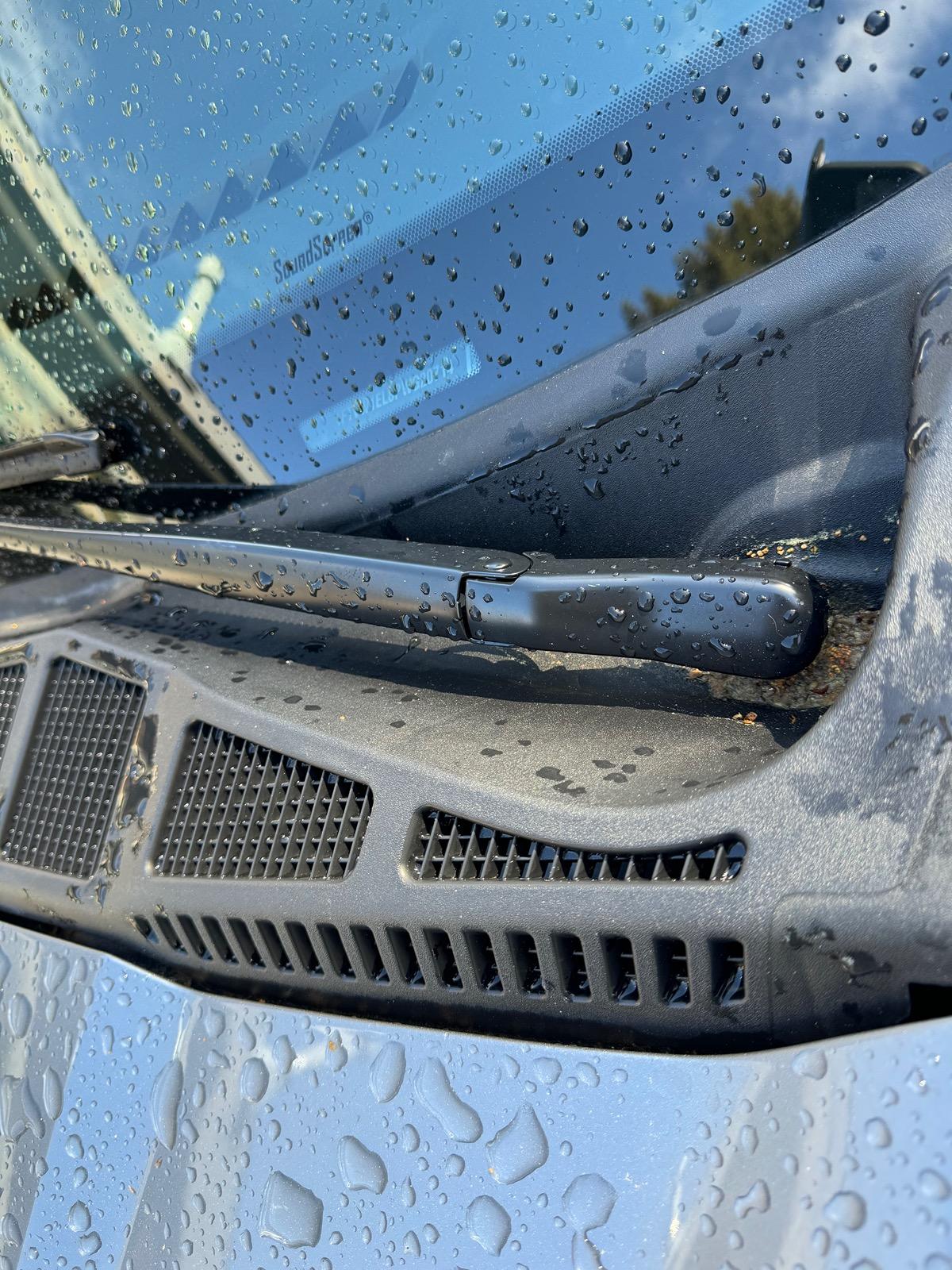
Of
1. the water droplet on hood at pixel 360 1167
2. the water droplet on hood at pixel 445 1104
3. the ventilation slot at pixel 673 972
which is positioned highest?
the ventilation slot at pixel 673 972

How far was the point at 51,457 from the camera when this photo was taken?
6.39 feet

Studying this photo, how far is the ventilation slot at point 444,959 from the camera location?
128 cm

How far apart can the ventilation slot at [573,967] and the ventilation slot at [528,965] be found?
32mm

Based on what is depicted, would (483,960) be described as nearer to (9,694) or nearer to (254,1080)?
(254,1080)

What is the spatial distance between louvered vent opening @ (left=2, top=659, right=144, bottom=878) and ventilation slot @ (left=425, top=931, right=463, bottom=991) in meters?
0.72

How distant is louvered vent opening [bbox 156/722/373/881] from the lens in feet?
4.61

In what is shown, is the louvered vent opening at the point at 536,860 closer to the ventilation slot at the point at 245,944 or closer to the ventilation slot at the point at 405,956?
the ventilation slot at the point at 405,956

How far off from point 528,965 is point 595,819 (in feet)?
0.70

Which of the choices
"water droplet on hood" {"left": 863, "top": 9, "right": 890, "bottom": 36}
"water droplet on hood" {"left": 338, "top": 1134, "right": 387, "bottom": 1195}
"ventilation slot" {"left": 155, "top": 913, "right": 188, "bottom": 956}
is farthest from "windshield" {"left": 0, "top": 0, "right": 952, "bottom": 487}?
"water droplet on hood" {"left": 338, "top": 1134, "right": 387, "bottom": 1195}

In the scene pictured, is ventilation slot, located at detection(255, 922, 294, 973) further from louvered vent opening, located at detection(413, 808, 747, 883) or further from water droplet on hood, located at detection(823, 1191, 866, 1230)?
water droplet on hood, located at detection(823, 1191, 866, 1230)

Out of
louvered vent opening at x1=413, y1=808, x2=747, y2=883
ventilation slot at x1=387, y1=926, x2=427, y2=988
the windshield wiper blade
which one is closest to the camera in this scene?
louvered vent opening at x1=413, y1=808, x2=747, y2=883

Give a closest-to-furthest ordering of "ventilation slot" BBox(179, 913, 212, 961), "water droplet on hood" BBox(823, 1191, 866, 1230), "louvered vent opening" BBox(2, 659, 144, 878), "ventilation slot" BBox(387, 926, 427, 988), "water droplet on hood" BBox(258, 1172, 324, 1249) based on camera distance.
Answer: "water droplet on hood" BBox(823, 1191, 866, 1230), "water droplet on hood" BBox(258, 1172, 324, 1249), "ventilation slot" BBox(387, 926, 427, 988), "ventilation slot" BBox(179, 913, 212, 961), "louvered vent opening" BBox(2, 659, 144, 878)

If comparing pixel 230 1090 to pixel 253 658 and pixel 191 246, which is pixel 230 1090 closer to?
pixel 253 658

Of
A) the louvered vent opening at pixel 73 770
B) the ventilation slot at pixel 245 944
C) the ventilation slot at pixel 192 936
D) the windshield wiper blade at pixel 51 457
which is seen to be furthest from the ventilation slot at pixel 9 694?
the ventilation slot at pixel 245 944
